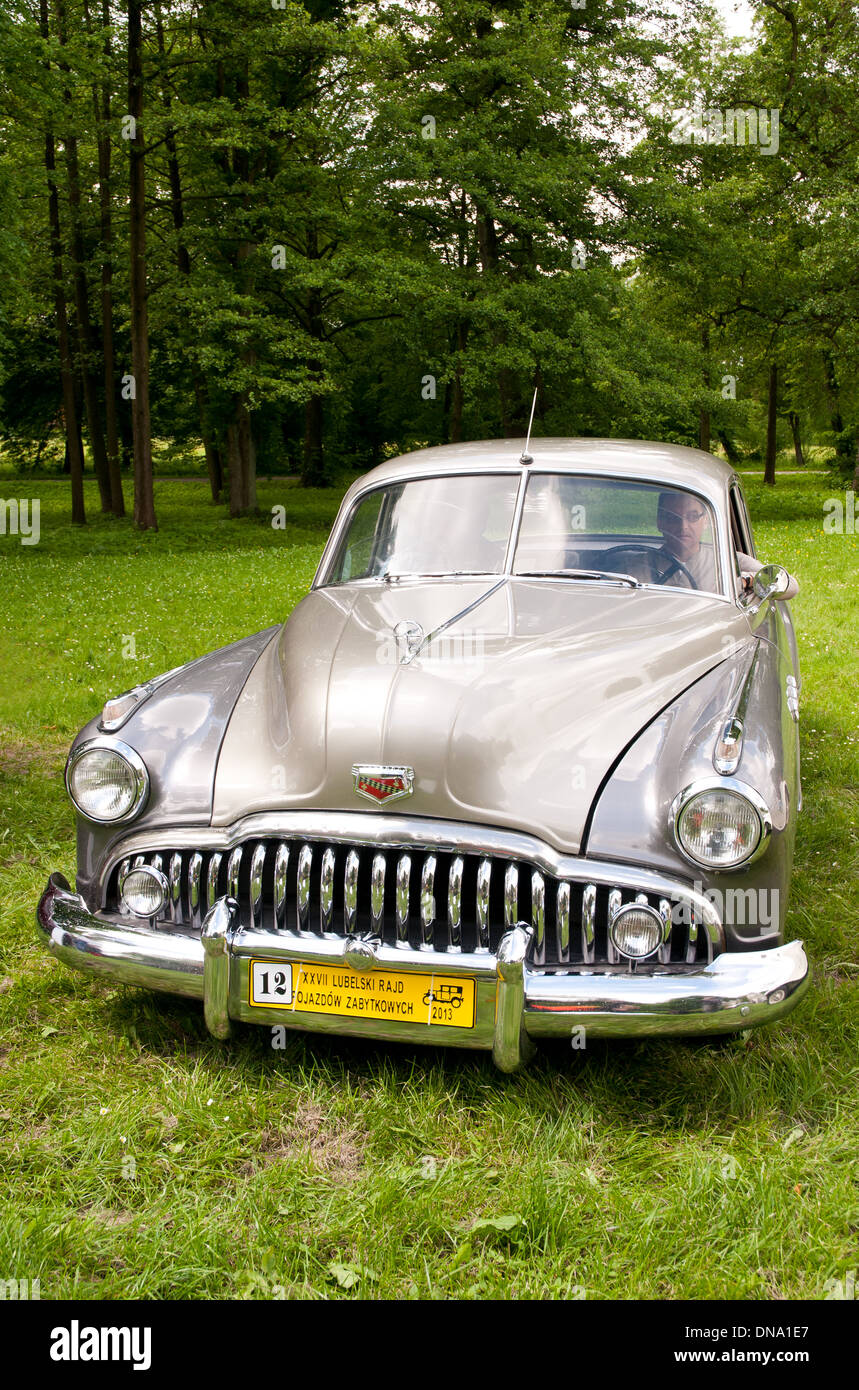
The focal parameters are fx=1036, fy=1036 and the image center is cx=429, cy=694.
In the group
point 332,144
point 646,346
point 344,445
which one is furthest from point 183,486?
point 646,346

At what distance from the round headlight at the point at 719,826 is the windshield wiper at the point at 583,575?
150 cm

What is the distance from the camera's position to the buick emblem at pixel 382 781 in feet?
9.35

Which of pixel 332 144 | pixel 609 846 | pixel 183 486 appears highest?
pixel 332 144

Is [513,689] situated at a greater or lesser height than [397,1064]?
greater

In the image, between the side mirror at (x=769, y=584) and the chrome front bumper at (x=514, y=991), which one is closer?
the chrome front bumper at (x=514, y=991)

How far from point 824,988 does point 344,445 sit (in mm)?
33767

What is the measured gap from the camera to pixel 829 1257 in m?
2.34

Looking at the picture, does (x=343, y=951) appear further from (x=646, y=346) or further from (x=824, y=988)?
(x=646, y=346)

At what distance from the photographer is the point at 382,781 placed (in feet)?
9.40

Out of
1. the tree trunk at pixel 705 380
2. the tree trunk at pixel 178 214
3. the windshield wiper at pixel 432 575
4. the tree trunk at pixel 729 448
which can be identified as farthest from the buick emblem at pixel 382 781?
the tree trunk at pixel 729 448

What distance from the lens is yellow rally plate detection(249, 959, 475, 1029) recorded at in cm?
271

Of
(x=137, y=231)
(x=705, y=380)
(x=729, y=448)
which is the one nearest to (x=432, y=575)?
(x=137, y=231)

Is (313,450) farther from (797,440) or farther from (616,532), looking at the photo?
(797,440)

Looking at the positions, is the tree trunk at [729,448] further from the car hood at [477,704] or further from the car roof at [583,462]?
the car hood at [477,704]
